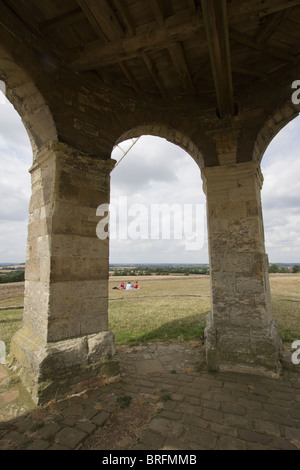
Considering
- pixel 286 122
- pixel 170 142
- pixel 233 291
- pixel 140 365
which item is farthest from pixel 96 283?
pixel 286 122

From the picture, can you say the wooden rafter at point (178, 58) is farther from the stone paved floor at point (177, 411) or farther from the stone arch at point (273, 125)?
the stone paved floor at point (177, 411)

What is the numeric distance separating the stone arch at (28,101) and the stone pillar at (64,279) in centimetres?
32

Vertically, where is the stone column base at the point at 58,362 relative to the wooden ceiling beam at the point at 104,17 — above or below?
below

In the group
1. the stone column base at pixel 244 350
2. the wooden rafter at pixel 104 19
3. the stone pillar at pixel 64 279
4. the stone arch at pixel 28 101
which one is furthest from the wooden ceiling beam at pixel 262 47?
the stone column base at pixel 244 350

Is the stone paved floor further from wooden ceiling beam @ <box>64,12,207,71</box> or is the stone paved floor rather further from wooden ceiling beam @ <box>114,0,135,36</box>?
wooden ceiling beam @ <box>114,0,135,36</box>

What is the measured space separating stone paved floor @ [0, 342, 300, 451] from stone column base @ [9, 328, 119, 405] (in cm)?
14

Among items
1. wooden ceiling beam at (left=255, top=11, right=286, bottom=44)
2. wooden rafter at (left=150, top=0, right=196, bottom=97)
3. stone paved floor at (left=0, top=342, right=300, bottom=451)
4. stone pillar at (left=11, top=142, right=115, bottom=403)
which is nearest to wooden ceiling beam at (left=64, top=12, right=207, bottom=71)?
wooden rafter at (left=150, top=0, right=196, bottom=97)

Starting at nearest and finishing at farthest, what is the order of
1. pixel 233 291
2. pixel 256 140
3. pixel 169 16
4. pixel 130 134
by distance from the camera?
1. pixel 169 16
2. pixel 233 291
3. pixel 256 140
4. pixel 130 134

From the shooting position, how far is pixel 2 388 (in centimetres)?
314

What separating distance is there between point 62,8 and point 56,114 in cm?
127

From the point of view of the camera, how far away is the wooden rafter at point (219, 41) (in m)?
2.43

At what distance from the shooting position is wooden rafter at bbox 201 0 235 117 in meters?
2.43

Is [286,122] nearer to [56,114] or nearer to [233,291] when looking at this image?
[233,291]

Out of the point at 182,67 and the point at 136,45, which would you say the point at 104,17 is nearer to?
the point at 136,45
